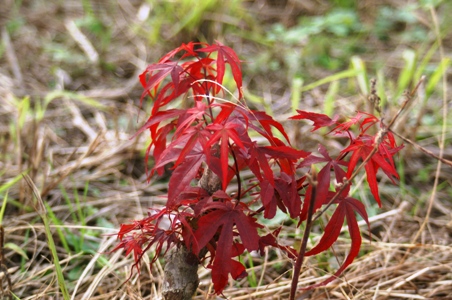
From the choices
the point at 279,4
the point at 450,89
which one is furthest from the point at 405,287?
the point at 279,4

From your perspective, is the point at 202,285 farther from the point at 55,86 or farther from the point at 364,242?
the point at 55,86

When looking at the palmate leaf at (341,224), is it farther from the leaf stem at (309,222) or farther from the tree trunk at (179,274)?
the tree trunk at (179,274)

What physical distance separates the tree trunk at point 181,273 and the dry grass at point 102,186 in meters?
0.16

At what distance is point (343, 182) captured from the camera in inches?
32.4

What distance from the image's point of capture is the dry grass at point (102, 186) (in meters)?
1.31

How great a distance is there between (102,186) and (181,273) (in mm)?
944

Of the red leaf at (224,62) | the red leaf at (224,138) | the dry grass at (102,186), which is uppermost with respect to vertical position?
the red leaf at (224,62)

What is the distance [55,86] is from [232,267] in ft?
6.29

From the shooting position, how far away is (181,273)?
970 millimetres

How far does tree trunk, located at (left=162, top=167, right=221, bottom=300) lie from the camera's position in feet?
3.15

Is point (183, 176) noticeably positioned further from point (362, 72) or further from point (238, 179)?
point (362, 72)

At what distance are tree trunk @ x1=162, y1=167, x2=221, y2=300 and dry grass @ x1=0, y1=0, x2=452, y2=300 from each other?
0.53 feet

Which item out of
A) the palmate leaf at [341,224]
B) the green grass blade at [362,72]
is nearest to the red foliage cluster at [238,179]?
the palmate leaf at [341,224]

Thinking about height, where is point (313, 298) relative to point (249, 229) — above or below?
below
